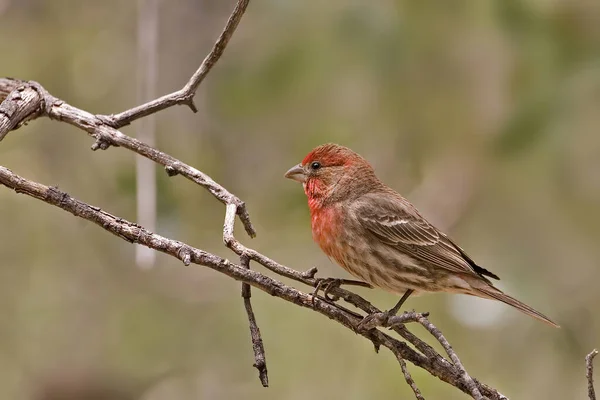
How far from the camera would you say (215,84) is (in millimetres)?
6129

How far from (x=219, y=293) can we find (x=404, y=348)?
2744 mm

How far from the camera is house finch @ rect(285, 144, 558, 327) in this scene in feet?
13.2

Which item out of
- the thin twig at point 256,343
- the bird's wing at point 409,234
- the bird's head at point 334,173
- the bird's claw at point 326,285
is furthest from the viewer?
the bird's head at point 334,173

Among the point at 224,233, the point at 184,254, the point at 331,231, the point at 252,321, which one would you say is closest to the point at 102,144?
the point at 224,233

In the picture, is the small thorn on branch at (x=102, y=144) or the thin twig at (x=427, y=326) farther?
the small thorn on branch at (x=102, y=144)

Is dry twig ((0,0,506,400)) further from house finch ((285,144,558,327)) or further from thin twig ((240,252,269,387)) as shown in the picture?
house finch ((285,144,558,327))

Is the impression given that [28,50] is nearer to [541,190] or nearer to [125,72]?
[125,72]

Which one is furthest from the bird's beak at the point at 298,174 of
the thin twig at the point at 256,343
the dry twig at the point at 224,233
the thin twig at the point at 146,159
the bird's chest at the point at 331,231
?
the thin twig at the point at 256,343

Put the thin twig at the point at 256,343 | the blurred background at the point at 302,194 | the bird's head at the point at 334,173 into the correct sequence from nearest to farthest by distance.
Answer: the thin twig at the point at 256,343 → the bird's head at the point at 334,173 → the blurred background at the point at 302,194

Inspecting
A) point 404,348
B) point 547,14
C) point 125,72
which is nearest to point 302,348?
point 404,348

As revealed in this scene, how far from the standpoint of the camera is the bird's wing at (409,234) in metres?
4.13

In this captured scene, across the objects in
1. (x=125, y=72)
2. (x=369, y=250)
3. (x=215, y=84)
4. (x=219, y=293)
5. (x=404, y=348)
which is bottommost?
(x=404, y=348)

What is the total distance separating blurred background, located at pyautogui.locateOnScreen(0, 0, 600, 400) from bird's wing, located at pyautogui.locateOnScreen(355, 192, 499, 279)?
0.58 meters

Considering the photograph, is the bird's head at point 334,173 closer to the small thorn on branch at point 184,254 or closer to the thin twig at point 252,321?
the thin twig at point 252,321
